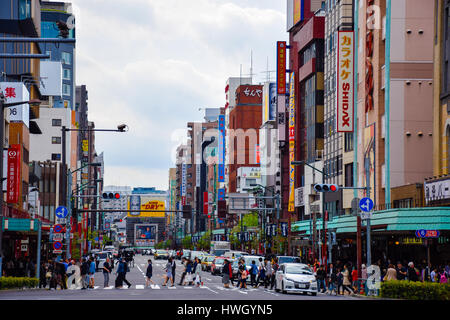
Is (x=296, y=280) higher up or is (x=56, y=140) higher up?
(x=56, y=140)

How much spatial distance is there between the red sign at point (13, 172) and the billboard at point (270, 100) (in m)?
77.2

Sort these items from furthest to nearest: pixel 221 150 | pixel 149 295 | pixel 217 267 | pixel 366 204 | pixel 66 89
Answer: pixel 221 150 → pixel 66 89 → pixel 217 267 → pixel 366 204 → pixel 149 295

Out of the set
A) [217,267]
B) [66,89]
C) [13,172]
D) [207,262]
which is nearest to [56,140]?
[66,89]

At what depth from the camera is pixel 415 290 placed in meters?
35.9

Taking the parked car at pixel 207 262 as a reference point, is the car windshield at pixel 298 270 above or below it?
above

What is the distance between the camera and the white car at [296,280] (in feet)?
146

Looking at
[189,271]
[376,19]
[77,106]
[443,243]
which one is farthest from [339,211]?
[77,106]

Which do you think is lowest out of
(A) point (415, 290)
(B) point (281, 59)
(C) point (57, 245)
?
(A) point (415, 290)

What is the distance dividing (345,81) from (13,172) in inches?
1238

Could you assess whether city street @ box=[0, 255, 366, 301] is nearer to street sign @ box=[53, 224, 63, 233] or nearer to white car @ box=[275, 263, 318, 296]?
white car @ box=[275, 263, 318, 296]

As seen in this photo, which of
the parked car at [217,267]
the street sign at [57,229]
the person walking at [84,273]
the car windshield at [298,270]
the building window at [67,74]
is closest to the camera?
the car windshield at [298,270]

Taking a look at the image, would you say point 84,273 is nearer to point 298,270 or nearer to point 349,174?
point 298,270

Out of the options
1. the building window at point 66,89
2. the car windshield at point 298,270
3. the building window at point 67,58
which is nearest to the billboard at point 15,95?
the car windshield at point 298,270

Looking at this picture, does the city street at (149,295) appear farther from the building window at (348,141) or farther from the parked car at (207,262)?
the parked car at (207,262)
